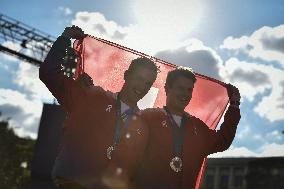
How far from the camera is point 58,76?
3998 mm

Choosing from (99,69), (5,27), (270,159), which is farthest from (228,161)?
(99,69)

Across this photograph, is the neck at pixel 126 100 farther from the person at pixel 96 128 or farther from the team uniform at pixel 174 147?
the team uniform at pixel 174 147

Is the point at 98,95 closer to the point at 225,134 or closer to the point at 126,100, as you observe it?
A: the point at 126,100

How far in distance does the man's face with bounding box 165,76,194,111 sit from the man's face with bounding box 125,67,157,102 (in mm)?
316

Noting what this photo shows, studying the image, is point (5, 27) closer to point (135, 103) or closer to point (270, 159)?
point (135, 103)

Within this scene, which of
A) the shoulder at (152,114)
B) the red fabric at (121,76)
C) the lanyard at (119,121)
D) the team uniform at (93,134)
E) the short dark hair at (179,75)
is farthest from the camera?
the red fabric at (121,76)

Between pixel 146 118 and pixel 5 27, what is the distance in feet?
68.4

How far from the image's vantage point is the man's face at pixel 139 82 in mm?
4203

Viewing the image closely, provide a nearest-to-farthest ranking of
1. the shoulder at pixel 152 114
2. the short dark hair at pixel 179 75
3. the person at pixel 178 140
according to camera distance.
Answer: the person at pixel 178 140
the shoulder at pixel 152 114
the short dark hair at pixel 179 75

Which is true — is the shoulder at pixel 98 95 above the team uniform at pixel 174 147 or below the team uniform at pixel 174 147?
A: above

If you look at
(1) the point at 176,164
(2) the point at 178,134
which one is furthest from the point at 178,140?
(1) the point at 176,164

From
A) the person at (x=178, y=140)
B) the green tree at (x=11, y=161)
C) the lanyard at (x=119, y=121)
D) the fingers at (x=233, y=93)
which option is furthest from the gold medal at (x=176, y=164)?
the green tree at (x=11, y=161)

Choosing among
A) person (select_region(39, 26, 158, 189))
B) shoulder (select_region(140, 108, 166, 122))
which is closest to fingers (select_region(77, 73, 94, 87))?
person (select_region(39, 26, 158, 189))

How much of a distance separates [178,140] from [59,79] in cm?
128
